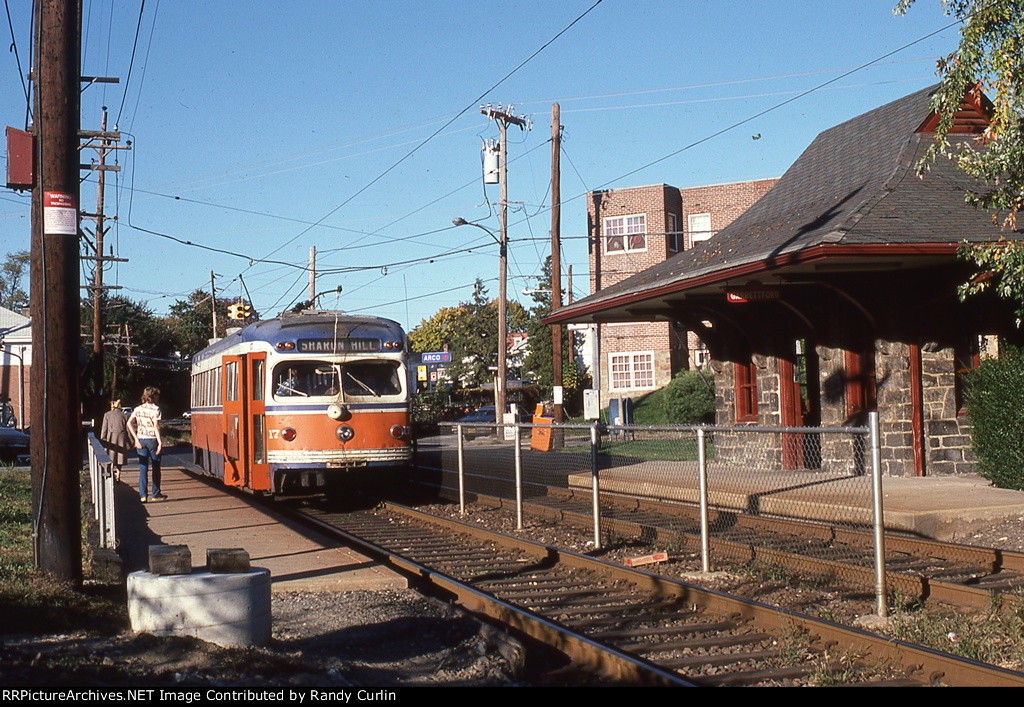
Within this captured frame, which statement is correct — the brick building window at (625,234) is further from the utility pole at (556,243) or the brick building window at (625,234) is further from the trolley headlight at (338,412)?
the trolley headlight at (338,412)

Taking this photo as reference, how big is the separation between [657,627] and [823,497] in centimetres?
268

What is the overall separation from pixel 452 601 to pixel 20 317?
6718cm

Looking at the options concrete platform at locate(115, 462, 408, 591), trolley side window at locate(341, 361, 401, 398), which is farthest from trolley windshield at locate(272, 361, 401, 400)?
concrete platform at locate(115, 462, 408, 591)

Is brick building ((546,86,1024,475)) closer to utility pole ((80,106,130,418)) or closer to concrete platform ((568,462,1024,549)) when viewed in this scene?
concrete platform ((568,462,1024,549))

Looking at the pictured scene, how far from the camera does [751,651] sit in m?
7.32

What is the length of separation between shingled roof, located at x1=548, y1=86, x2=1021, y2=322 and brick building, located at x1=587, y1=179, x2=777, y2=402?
73.2ft

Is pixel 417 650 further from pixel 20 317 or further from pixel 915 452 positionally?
pixel 20 317

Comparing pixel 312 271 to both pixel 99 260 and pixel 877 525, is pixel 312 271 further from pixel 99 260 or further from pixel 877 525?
pixel 877 525

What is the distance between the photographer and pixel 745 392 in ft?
67.6

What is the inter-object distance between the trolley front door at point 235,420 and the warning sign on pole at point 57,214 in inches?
301

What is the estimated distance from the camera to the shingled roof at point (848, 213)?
14141mm

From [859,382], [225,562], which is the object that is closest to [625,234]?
[859,382]

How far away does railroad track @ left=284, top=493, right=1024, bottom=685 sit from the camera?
6551 millimetres

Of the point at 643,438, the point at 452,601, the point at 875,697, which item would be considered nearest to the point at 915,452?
the point at 643,438
